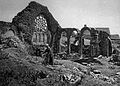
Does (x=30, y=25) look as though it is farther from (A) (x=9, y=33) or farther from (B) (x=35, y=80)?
(B) (x=35, y=80)

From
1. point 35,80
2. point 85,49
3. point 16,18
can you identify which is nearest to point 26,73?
point 35,80

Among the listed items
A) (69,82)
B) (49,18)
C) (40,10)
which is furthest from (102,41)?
(69,82)

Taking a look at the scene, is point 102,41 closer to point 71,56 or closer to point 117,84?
point 71,56

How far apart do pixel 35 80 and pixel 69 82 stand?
5.62 ft

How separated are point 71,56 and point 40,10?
839cm

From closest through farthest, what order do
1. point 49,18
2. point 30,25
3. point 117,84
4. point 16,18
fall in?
1. point 117,84
2. point 16,18
3. point 30,25
4. point 49,18

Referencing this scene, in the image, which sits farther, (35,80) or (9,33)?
(9,33)

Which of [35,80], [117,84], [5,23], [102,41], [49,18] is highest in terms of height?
[49,18]

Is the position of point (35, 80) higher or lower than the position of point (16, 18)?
lower

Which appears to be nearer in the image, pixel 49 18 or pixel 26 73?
pixel 26 73

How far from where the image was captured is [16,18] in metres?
19.5

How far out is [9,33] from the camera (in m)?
17.9

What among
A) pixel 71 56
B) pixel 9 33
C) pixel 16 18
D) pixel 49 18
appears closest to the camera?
pixel 9 33

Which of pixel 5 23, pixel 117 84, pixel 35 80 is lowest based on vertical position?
pixel 117 84
